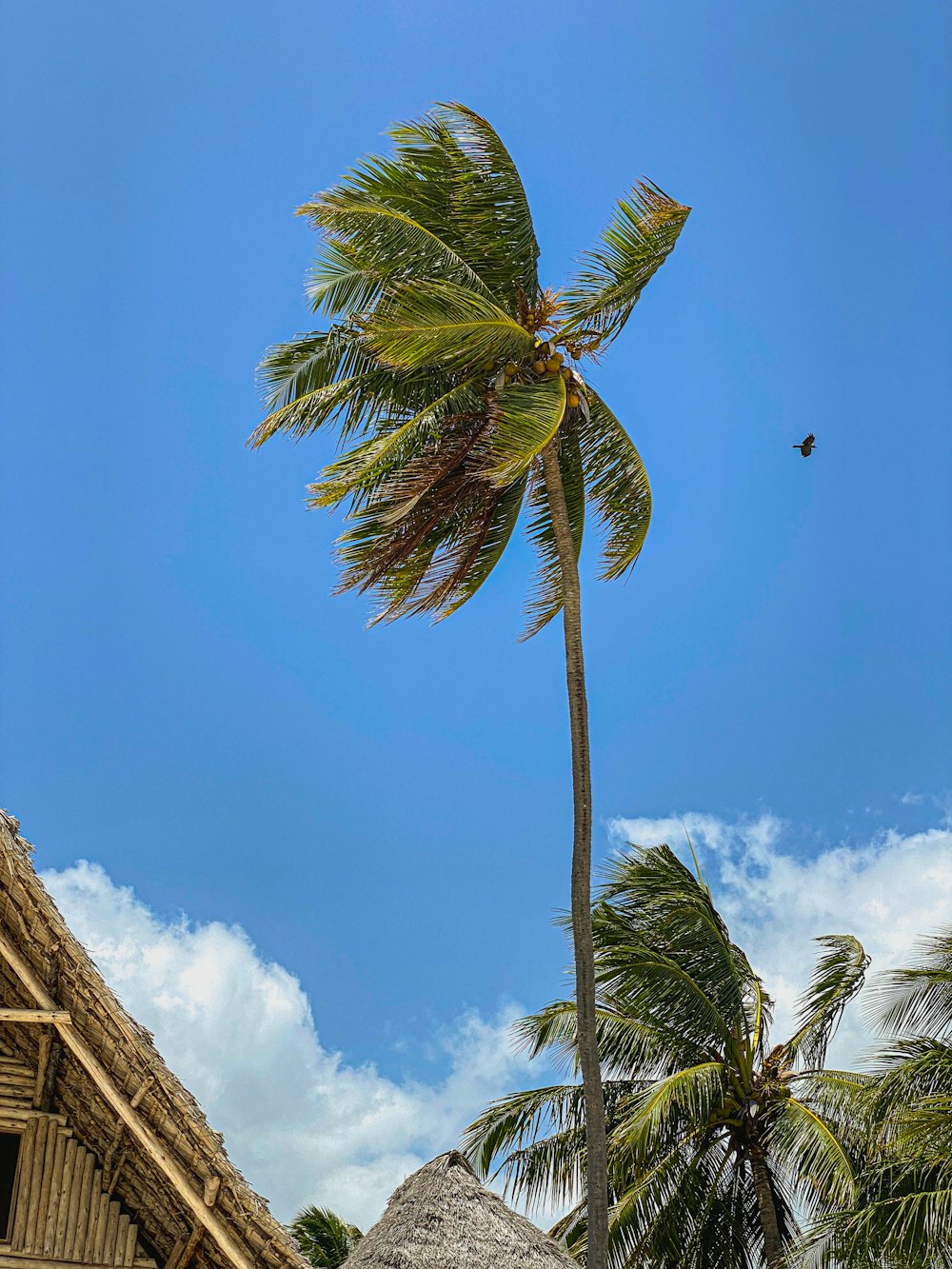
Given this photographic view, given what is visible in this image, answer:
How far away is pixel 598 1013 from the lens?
1764cm

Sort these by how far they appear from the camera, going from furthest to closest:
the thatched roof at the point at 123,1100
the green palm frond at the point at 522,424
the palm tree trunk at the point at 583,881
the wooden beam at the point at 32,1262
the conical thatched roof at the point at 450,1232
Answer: the green palm frond at the point at 522,424 < the palm tree trunk at the point at 583,881 < the conical thatched roof at the point at 450,1232 < the wooden beam at the point at 32,1262 < the thatched roof at the point at 123,1100

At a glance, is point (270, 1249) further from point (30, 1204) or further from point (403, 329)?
point (403, 329)

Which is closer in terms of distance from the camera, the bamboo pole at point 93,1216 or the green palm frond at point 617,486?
the bamboo pole at point 93,1216

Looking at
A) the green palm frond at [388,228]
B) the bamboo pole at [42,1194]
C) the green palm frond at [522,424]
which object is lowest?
the bamboo pole at [42,1194]

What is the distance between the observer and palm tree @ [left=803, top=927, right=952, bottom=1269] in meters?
12.8

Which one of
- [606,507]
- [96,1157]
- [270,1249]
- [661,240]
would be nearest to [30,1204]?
[96,1157]

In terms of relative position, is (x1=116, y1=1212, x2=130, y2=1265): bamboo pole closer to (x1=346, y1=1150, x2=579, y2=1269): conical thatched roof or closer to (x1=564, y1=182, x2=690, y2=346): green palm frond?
→ (x1=346, y1=1150, x2=579, y2=1269): conical thatched roof

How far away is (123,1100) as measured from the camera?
916 cm

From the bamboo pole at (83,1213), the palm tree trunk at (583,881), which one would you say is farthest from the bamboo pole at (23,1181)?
the palm tree trunk at (583,881)

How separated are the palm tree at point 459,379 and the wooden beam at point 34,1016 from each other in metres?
5.42

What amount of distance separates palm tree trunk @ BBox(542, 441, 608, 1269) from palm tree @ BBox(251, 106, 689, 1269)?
0.10 feet

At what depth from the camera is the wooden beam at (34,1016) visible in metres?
9.09

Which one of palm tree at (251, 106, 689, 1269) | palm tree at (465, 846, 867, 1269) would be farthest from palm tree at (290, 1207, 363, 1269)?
palm tree at (251, 106, 689, 1269)

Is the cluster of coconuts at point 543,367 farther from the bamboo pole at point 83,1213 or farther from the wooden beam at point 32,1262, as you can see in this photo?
the wooden beam at point 32,1262
